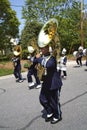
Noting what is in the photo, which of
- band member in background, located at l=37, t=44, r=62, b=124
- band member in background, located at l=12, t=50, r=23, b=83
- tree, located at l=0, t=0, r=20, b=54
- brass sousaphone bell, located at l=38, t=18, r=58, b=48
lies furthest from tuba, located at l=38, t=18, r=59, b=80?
tree, located at l=0, t=0, r=20, b=54

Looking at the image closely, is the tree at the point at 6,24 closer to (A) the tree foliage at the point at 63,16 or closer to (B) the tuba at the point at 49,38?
(A) the tree foliage at the point at 63,16

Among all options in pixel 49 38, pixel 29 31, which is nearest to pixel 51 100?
pixel 49 38

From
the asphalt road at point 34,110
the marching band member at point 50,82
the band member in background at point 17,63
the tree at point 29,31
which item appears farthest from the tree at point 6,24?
the marching band member at point 50,82

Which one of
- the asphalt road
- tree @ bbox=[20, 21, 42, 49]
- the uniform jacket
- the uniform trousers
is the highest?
the uniform jacket

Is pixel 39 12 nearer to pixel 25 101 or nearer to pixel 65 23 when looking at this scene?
pixel 65 23

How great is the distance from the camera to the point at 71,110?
8.88 meters

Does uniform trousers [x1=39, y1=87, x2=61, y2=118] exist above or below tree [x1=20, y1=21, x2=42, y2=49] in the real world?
above

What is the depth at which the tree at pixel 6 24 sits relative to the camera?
3897 centimetres

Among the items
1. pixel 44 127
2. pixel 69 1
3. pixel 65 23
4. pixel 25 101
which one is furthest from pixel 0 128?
pixel 69 1

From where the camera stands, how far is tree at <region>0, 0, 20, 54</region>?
1534 inches

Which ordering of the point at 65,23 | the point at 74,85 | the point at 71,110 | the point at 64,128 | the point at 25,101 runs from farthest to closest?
the point at 65,23, the point at 74,85, the point at 25,101, the point at 71,110, the point at 64,128

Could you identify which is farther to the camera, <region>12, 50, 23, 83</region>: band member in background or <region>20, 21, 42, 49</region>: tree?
<region>20, 21, 42, 49</region>: tree

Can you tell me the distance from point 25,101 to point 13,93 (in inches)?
76.2

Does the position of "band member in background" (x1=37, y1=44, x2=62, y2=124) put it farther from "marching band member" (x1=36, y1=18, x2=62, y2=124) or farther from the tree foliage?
the tree foliage
